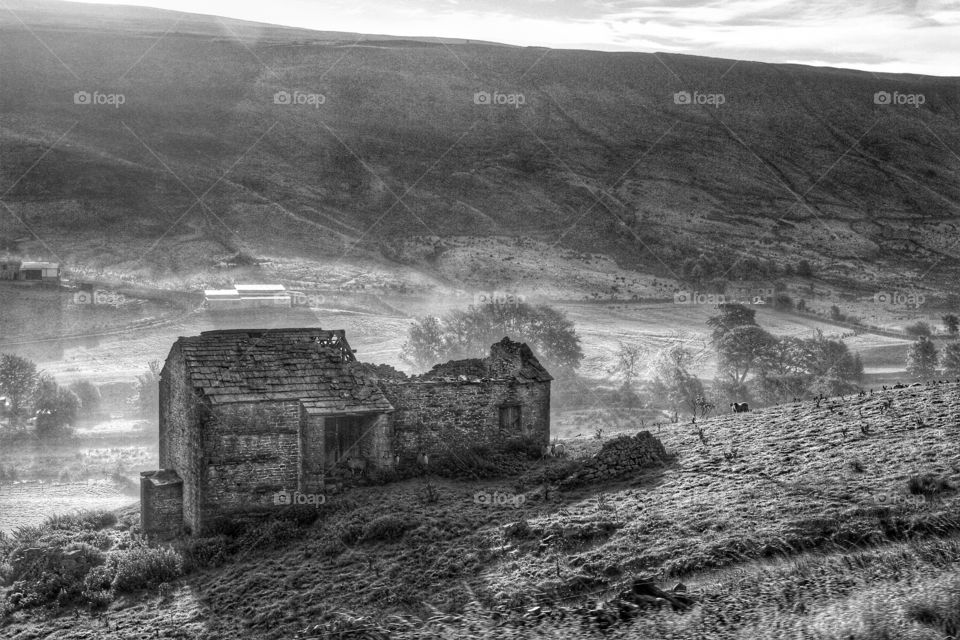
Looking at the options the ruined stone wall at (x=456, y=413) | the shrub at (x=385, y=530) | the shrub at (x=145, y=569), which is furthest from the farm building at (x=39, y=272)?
the shrub at (x=385, y=530)

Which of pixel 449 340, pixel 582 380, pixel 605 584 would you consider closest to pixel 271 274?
pixel 449 340

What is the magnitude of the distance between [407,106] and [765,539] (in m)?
115

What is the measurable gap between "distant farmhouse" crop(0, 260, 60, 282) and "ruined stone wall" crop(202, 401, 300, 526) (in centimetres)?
4860

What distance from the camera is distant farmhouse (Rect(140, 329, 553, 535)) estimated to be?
2080cm

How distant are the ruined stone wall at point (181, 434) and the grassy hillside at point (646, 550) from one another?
1.40 meters

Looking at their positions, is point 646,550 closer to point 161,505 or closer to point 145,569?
point 145,569

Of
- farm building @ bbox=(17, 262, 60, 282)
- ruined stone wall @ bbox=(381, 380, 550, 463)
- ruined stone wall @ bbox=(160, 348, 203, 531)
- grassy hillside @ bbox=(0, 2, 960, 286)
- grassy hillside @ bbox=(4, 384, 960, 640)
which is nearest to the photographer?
grassy hillside @ bbox=(4, 384, 960, 640)

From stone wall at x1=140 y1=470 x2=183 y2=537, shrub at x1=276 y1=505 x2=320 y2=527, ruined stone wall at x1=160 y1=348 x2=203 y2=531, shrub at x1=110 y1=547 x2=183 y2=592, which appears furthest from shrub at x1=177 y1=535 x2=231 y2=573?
stone wall at x1=140 y1=470 x2=183 y2=537

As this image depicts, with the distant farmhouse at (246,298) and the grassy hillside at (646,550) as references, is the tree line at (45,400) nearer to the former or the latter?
the distant farmhouse at (246,298)

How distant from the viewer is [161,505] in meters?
22.0

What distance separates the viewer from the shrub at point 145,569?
18.8 metres

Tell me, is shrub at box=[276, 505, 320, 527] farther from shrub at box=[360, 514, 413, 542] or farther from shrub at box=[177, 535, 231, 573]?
shrub at box=[360, 514, 413, 542]

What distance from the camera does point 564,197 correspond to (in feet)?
352

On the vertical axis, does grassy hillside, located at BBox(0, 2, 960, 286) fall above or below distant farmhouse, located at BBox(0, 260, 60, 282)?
above
